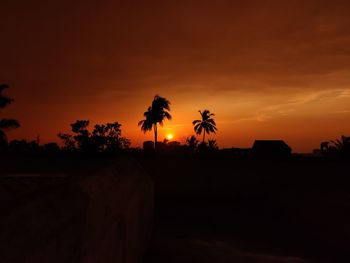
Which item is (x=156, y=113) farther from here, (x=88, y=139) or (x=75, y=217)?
(x=75, y=217)

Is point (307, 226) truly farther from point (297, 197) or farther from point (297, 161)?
point (297, 161)

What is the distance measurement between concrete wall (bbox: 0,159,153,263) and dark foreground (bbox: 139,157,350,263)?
241cm

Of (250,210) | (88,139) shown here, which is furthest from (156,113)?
(250,210)

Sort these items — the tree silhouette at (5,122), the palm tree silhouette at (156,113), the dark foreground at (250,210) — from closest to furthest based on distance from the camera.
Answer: the dark foreground at (250,210)
the tree silhouette at (5,122)
the palm tree silhouette at (156,113)

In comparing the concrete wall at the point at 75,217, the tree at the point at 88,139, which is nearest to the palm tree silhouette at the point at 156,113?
the tree at the point at 88,139

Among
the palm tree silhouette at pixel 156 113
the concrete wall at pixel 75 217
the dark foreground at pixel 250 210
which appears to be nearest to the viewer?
the concrete wall at pixel 75 217

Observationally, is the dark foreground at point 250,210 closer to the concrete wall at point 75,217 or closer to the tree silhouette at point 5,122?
the concrete wall at point 75,217

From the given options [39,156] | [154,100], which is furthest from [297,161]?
[154,100]

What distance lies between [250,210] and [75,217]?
12387mm

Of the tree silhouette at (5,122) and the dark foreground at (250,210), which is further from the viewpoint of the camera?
the tree silhouette at (5,122)

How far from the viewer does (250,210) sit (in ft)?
47.5

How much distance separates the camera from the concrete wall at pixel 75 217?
2158 mm

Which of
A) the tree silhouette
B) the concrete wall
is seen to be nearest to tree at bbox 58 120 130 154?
the tree silhouette

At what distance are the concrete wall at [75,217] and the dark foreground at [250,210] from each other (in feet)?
Answer: 7.90
